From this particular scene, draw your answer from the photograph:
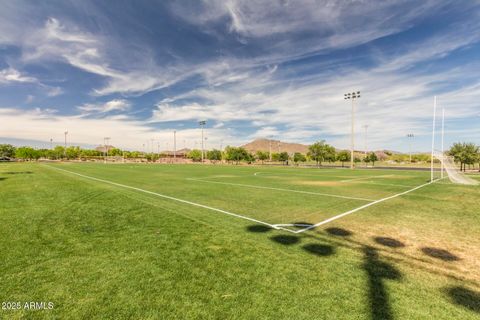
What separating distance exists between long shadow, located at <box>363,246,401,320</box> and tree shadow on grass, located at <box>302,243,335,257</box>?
2.42ft

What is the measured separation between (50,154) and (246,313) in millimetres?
186385

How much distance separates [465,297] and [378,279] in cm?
119

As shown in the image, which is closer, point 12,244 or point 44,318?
point 44,318

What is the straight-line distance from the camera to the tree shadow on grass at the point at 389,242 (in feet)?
20.3

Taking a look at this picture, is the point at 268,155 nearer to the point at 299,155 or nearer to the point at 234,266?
the point at 299,155

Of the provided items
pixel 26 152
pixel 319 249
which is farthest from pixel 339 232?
pixel 26 152

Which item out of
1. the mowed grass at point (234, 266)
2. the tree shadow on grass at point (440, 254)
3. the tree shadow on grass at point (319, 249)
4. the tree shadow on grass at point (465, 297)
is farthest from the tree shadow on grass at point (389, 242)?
the tree shadow on grass at point (465, 297)

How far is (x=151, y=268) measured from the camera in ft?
15.5

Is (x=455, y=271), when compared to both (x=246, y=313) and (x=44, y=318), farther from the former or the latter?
(x=44, y=318)

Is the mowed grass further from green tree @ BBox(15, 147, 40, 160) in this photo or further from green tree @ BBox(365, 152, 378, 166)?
green tree @ BBox(15, 147, 40, 160)

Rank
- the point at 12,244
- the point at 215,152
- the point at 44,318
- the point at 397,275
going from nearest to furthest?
the point at 44,318, the point at 397,275, the point at 12,244, the point at 215,152

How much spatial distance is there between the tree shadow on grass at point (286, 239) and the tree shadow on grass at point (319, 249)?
39cm

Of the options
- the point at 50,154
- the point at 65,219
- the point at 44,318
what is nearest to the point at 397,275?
the point at 44,318

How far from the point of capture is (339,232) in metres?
7.24
